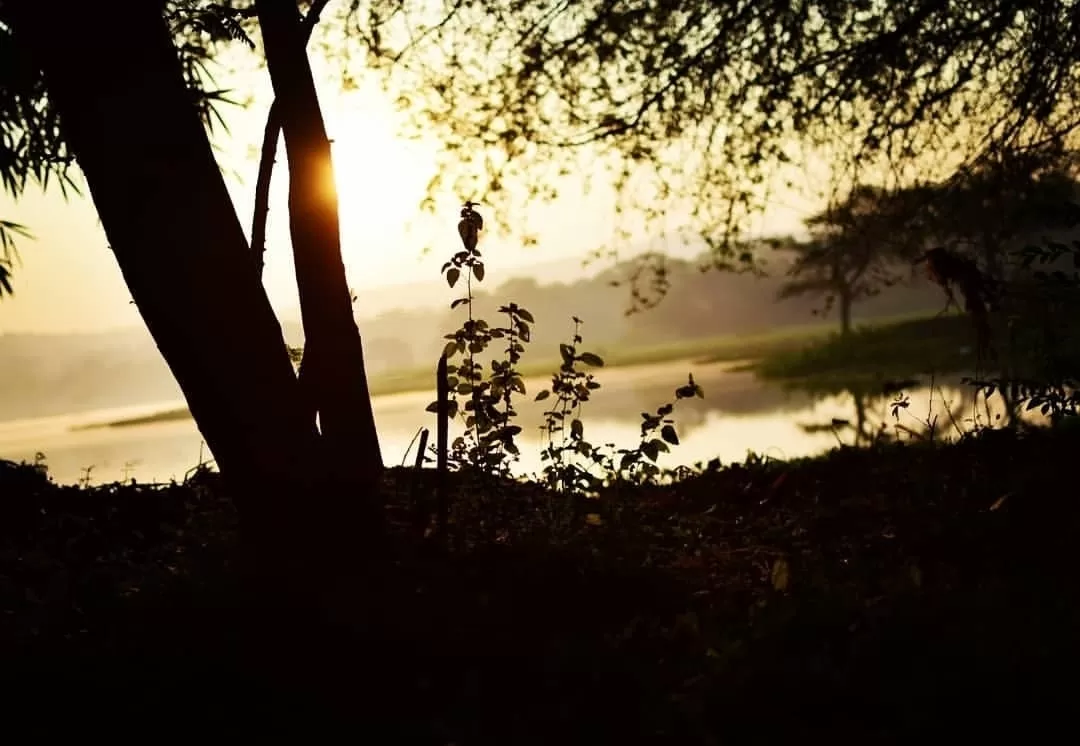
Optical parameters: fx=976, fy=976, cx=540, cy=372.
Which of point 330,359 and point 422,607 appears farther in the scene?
point 330,359

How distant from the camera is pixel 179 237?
427cm

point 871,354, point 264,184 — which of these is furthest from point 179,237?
point 871,354

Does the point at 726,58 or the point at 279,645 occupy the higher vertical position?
the point at 726,58

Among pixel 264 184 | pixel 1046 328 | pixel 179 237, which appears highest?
pixel 264 184

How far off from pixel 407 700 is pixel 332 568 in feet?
3.68

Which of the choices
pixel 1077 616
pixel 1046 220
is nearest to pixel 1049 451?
pixel 1046 220

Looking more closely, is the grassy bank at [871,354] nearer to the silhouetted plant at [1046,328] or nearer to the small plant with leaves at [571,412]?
the silhouetted plant at [1046,328]

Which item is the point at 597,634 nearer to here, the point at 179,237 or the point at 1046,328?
the point at 179,237

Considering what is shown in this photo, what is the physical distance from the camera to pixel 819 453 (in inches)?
387

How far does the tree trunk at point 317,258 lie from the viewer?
5.57 metres

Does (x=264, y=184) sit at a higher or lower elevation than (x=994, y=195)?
higher

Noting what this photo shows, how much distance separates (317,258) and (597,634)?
279 centimetres

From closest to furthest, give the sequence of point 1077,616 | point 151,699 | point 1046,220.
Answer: point 1077,616 → point 151,699 → point 1046,220

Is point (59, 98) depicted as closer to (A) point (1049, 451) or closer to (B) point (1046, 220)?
(B) point (1046, 220)
